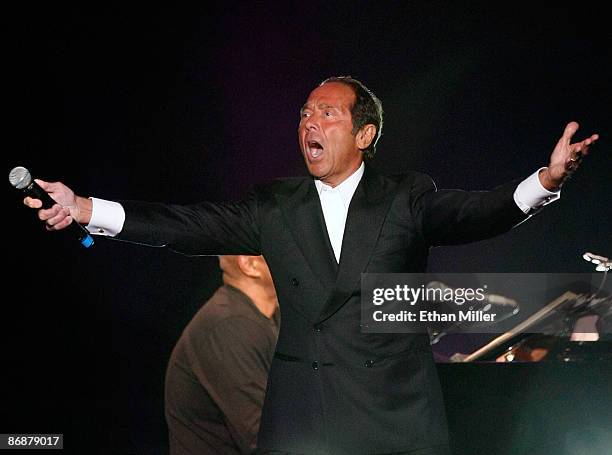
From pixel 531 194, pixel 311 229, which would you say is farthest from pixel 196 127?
pixel 531 194

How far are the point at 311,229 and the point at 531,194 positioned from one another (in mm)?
594

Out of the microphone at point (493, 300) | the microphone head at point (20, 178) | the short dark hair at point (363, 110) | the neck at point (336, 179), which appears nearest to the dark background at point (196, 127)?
the microphone at point (493, 300)

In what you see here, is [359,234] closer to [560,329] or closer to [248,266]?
[248,266]

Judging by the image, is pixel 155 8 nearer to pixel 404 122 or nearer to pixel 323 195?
pixel 404 122

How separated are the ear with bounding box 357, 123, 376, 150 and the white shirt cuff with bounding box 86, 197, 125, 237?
733 mm

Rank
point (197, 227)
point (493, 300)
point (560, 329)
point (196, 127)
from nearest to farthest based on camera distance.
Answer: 1. point (197, 227)
2. point (560, 329)
3. point (493, 300)
4. point (196, 127)

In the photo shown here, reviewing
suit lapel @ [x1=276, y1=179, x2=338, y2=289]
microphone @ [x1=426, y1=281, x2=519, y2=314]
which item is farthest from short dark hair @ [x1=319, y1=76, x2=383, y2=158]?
microphone @ [x1=426, y1=281, x2=519, y2=314]

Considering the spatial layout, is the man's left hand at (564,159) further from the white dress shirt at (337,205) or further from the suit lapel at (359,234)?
the suit lapel at (359,234)

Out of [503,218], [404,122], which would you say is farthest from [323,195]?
[404,122]

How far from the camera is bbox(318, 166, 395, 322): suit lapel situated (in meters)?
2.24

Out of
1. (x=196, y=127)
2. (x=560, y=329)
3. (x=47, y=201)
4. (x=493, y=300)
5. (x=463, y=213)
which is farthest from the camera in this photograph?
(x=196, y=127)

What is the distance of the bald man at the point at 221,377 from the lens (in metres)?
3.26

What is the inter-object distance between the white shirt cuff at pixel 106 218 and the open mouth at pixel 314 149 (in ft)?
1.86

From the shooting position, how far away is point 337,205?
245cm
